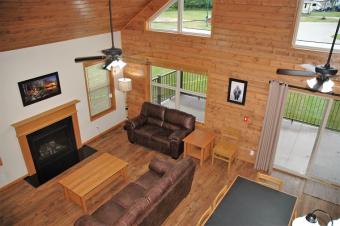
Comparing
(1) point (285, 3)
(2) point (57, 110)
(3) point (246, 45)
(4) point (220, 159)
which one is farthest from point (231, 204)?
(2) point (57, 110)

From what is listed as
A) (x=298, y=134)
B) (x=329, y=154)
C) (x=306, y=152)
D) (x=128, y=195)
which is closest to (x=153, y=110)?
(x=128, y=195)

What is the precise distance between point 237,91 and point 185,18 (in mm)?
2238

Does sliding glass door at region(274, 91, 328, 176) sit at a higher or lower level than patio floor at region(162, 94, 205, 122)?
lower

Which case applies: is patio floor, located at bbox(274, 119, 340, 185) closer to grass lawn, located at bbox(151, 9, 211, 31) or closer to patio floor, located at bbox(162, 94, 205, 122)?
Answer: patio floor, located at bbox(162, 94, 205, 122)

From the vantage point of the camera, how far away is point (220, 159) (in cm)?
696

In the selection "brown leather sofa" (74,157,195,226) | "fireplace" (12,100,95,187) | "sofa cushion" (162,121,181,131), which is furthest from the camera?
"sofa cushion" (162,121,181,131)

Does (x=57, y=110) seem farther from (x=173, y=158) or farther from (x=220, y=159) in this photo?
(x=220, y=159)

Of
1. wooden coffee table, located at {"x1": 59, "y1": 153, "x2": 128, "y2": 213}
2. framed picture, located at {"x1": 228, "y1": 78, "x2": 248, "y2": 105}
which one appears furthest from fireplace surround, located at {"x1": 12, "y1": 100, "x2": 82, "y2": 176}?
framed picture, located at {"x1": 228, "y1": 78, "x2": 248, "y2": 105}

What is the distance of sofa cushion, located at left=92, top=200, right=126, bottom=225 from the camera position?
467 centimetres

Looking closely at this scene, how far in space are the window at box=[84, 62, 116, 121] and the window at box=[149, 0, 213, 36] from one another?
1909 millimetres

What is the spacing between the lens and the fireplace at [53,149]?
6.32 metres

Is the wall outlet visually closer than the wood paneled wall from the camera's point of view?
No

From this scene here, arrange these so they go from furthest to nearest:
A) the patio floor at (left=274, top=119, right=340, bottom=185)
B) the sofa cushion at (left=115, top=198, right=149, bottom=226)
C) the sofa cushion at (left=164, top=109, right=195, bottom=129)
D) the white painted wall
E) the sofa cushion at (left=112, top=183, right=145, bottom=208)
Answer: the sofa cushion at (left=164, top=109, right=195, bottom=129), the patio floor at (left=274, top=119, right=340, bottom=185), the white painted wall, the sofa cushion at (left=112, top=183, right=145, bottom=208), the sofa cushion at (left=115, top=198, right=149, bottom=226)

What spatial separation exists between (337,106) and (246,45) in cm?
544
